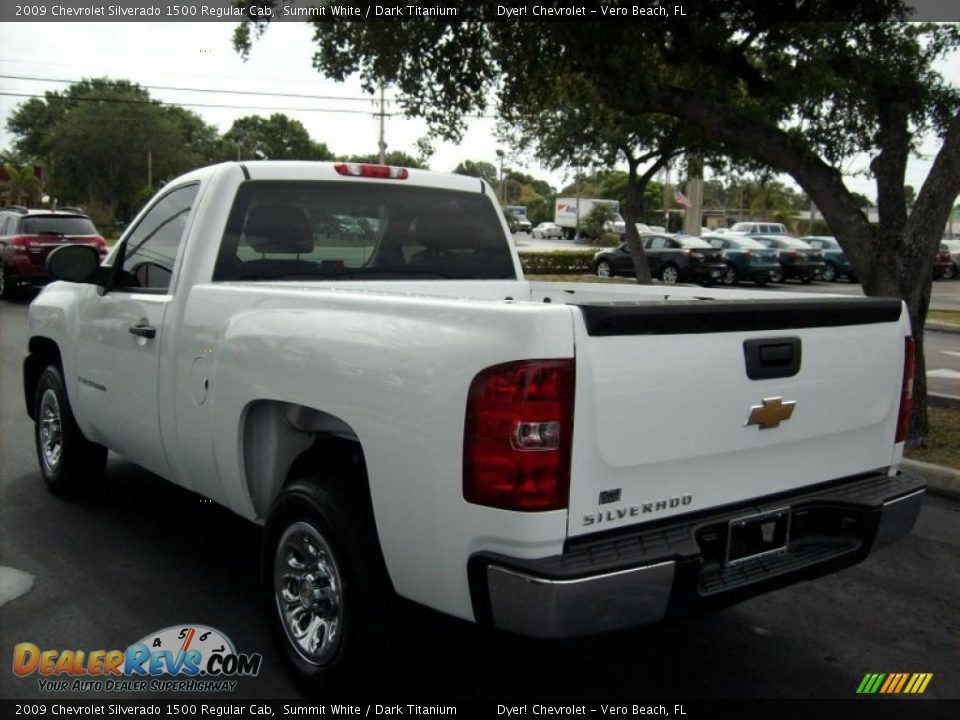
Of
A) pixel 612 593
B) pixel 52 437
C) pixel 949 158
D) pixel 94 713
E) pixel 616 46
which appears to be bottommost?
pixel 94 713

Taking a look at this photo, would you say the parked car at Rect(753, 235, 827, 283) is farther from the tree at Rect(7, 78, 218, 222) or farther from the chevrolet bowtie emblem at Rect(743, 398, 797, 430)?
the tree at Rect(7, 78, 218, 222)

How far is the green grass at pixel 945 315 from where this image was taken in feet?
59.5

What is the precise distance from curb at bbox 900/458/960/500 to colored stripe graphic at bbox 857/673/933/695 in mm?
2948

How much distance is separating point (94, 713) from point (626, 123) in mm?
14995

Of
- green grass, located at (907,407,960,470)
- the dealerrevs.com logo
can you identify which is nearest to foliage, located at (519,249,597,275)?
green grass, located at (907,407,960,470)

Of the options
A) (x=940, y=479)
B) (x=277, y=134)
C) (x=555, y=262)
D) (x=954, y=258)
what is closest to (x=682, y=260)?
(x=555, y=262)

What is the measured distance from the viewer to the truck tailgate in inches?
104

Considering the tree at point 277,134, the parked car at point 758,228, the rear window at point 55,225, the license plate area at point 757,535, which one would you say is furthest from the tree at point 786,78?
the tree at point 277,134

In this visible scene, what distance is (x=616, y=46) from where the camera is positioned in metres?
8.23

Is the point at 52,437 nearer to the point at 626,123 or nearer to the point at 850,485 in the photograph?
the point at 850,485

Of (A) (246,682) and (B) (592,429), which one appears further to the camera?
(A) (246,682)

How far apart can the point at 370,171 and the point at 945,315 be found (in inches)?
701

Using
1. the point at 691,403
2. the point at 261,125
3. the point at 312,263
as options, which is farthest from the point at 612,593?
the point at 261,125

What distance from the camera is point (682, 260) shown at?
88.8 feet
